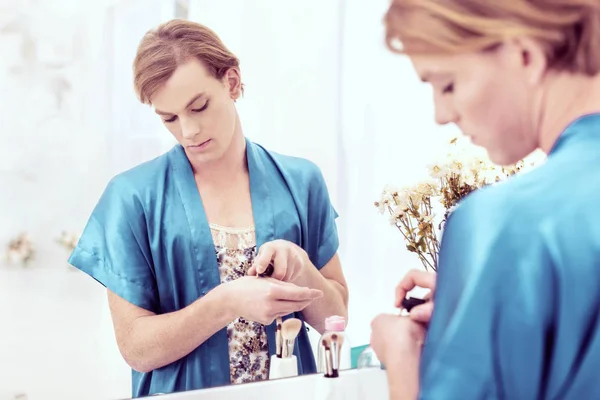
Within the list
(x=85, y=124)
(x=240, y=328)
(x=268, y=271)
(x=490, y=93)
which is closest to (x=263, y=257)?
(x=268, y=271)

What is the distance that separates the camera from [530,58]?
662mm

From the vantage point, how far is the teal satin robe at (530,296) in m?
0.56

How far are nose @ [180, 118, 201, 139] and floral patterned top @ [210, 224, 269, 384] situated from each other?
159mm

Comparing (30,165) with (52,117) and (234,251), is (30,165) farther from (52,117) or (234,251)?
(234,251)

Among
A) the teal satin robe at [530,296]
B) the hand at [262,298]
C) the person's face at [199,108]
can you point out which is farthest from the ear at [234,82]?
the teal satin robe at [530,296]

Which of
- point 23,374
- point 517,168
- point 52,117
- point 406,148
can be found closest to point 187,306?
point 23,374

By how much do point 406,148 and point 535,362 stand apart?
0.92 meters

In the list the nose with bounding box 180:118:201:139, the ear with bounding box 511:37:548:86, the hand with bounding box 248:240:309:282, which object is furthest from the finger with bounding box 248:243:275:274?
the ear with bounding box 511:37:548:86

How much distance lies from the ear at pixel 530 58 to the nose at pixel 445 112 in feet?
0.26

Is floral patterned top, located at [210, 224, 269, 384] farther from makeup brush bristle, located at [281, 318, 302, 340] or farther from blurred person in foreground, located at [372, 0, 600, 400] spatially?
blurred person in foreground, located at [372, 0, 600, 400]

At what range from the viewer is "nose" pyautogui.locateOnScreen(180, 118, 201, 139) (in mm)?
1206

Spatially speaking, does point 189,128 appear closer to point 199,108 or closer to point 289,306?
point 199,108

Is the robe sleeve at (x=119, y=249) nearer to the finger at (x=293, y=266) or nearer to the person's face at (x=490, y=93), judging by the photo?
the finger at (x=293, y=266)

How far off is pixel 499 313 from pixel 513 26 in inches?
10.1
